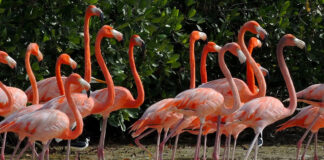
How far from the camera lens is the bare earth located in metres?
7.43

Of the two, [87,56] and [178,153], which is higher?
[87,56]

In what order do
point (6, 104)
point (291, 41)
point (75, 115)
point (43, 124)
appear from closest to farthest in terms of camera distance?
point (43, 124) < point (75, 115) < point (291, 41) < point (6, 104)

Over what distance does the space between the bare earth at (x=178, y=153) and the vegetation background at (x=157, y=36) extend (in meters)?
0.34

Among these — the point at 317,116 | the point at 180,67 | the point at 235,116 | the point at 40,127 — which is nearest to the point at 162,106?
the point at 235,116

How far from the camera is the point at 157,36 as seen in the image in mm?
7652

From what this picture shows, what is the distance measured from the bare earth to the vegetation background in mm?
342

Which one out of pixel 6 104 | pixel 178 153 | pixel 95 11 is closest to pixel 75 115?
pixel 6 104

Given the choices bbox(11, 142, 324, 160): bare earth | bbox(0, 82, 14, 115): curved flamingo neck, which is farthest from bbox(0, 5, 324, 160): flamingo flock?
bbox(11, 142, 324, 160): bare earth

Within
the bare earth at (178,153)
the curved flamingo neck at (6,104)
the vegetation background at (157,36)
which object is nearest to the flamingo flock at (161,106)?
the curved flamingo neck at (6,104)

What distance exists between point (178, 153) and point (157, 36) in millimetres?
1474

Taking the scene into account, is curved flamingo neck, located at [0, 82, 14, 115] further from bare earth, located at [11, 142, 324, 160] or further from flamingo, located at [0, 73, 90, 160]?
bare earth, located at [11, 142, 324, 160]

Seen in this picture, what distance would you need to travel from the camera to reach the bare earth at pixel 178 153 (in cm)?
743

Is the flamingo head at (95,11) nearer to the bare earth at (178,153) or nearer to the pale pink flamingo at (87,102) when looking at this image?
the pale pink flamingo at (87,102)

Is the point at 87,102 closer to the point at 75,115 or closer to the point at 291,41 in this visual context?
the point at 75,115
